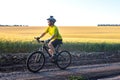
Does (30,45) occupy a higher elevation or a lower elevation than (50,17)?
lower

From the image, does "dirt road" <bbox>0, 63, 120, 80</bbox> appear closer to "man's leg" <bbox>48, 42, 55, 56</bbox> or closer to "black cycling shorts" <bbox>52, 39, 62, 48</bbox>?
"man's leg" <bbox>48, 42, 55, 56</bbox>

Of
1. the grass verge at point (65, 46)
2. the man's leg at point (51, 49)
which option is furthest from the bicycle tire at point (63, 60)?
the grass verge at point (65, 46)

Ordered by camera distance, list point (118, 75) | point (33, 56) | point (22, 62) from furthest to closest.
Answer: point (22, 62) → point (118, 75) → point (33, 56)

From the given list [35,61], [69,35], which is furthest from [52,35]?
[69,35]

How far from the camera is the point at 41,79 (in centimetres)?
1172

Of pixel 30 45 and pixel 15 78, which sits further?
pixel 30 45

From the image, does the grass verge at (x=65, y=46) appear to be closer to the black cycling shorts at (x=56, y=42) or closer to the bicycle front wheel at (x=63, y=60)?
the bicycle front wheel at (x=63, y=60)

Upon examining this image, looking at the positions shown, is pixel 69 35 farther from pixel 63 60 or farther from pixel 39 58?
pixel 39 58

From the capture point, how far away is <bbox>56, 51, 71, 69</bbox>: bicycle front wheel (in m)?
14.4

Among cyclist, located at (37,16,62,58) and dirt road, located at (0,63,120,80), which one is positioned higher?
cyclist, located at (37,16,62,58)

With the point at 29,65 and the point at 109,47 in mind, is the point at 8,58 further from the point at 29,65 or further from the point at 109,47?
the point at 109,47

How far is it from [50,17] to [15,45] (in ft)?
31.5

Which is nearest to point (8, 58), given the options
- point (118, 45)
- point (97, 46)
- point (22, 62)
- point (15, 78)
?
point (22, 62)

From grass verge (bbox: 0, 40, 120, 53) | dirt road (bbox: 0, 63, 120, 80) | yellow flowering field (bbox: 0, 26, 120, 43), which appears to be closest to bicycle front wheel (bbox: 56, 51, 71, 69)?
dirt road (bbox: 0, 63, 120, 80)
